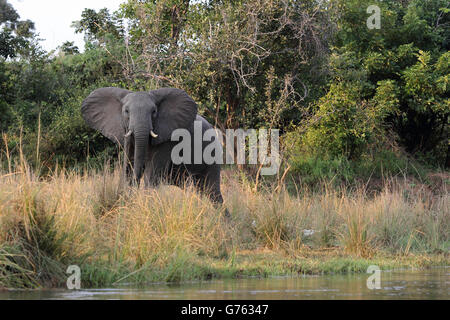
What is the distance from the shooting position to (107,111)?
487 inches

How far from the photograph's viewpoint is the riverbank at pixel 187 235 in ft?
24.1

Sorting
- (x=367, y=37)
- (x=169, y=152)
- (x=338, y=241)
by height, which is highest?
(x=367, y=37)

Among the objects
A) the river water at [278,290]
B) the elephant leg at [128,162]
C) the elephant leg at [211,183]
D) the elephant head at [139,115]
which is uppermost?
the elephant head at [139,115]

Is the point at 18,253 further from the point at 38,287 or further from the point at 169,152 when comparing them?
the point at 169,152

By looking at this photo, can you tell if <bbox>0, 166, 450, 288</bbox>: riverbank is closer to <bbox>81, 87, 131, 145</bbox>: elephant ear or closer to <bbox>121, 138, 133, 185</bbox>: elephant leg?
<bbox>121, 138, 133, 185</bbox>: elephant leg

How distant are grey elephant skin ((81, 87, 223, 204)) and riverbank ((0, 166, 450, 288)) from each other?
44cm

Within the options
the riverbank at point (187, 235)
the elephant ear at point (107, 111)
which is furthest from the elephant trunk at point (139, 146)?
the elephant ear at point (107, 111)

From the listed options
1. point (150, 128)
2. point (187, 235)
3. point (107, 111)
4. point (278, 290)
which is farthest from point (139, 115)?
point (278, 290)

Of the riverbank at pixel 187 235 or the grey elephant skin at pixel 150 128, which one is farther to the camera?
the grey elephant skin at pixel 150 128

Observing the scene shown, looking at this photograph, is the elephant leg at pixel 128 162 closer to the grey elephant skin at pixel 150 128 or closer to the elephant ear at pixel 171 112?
the grey elephant skin at pixel 150 128

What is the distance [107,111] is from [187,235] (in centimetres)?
430

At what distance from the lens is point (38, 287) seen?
23.3 ft

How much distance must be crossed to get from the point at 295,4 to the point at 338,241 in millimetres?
8917
